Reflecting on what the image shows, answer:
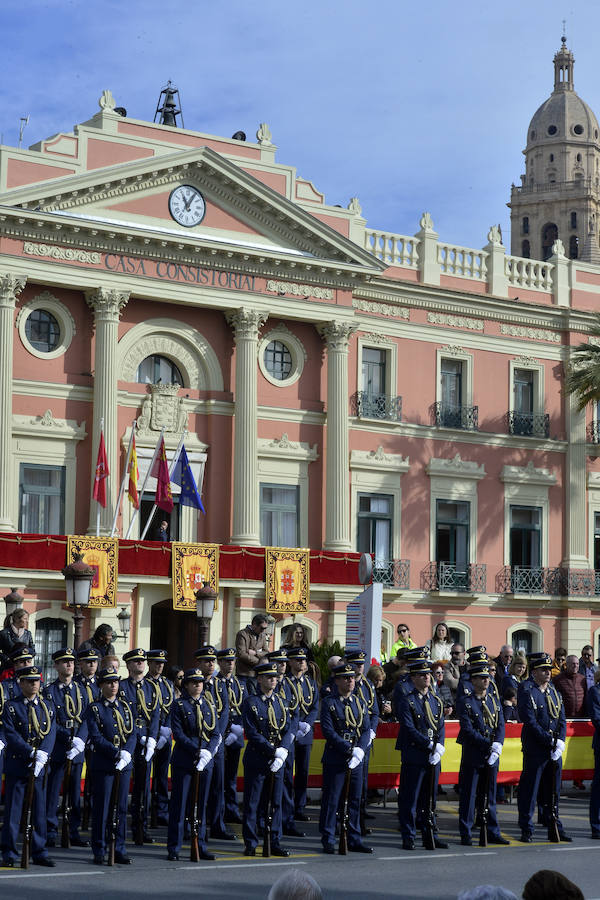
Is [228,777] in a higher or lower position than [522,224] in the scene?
lower

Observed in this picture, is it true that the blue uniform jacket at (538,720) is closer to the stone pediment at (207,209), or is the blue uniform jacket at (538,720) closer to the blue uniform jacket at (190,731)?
the blue uniform jacket at (190,731)

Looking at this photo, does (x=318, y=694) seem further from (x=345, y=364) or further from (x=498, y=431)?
(x=498, y=431)

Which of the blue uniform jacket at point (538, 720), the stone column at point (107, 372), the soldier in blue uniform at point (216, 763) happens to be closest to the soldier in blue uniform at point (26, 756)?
the soldier in blue uniform at point (216, 763)

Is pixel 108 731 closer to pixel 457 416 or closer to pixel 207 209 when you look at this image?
pixel 207 209

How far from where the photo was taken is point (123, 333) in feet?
106

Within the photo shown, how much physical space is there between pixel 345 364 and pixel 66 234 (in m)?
7.44

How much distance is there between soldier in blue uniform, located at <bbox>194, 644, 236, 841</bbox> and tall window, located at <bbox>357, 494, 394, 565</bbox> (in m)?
18.8

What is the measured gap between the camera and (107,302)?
3145cm

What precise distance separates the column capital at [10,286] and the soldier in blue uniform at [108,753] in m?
16.8

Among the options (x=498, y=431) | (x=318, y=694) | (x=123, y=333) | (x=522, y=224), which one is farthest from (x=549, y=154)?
(x=318, y=694)

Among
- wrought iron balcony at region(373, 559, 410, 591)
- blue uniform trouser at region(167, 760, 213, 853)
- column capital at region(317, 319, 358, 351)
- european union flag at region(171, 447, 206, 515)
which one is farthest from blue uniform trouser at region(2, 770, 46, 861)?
column capital at region(317, 319, 358, 351)

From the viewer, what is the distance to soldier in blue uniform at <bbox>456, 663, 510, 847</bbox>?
16078 millimetres

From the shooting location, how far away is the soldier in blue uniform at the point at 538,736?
16562 mm

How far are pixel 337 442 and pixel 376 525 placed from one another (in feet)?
8.42
